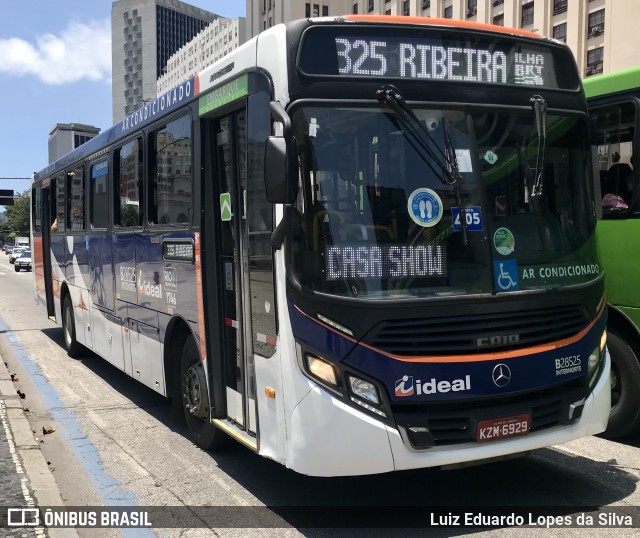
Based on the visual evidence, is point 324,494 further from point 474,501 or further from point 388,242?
point 388,242

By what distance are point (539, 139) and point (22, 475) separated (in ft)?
15.2

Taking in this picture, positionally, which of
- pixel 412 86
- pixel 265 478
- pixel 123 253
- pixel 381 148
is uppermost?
pixel 412 86

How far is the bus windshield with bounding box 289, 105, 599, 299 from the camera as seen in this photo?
422 cm

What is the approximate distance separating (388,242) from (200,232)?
210 centimetres

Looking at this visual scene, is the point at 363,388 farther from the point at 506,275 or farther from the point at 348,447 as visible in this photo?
the point at 506,275

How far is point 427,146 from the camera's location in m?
4.35

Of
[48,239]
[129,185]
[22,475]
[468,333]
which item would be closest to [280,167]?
[468,333]

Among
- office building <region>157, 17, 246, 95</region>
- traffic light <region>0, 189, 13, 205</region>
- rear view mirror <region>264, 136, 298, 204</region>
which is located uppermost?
office building <region>157, 17, 246, 95</region>

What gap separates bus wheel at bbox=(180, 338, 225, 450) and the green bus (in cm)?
355

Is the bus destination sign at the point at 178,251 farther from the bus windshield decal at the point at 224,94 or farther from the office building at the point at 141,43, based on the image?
the office building at the point at 141,43

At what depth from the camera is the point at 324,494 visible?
508cm

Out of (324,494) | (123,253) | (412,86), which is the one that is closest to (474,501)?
(324,494)

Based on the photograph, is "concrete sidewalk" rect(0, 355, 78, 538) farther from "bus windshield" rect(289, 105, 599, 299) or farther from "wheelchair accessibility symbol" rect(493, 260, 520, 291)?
"wheelchair accessibility symbol" rect(493, 260, 520, 291)

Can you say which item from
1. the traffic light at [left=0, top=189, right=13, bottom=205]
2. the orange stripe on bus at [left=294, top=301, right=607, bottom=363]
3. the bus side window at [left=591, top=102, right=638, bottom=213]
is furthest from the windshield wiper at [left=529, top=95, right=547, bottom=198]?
the traffic light at [left=0, top=189, right=13, bottom=205]
